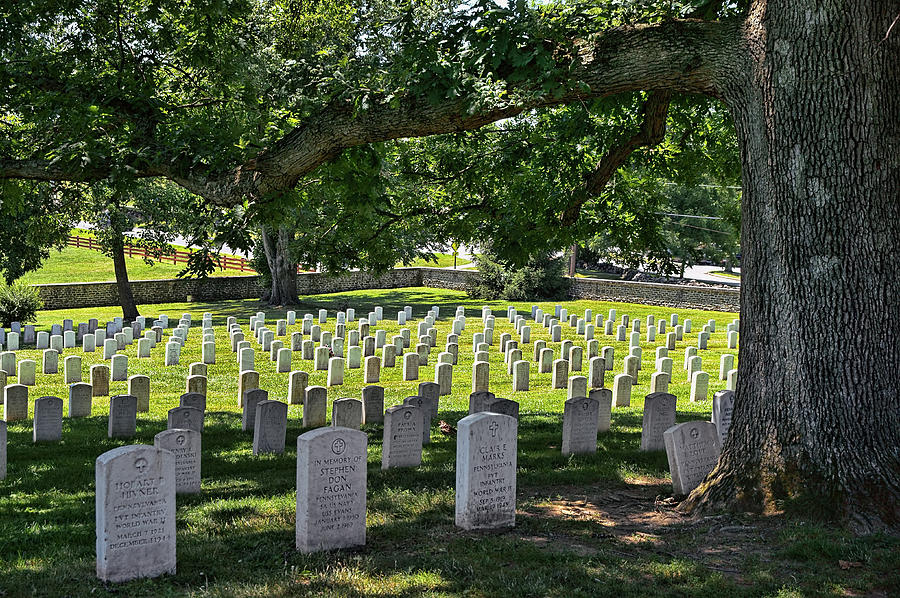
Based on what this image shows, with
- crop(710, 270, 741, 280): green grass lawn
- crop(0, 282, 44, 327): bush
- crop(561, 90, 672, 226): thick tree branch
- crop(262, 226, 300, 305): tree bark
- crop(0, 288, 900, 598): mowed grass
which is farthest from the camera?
crop(710, 270, 741, 280): green grass lawn

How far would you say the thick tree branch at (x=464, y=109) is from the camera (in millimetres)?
7414

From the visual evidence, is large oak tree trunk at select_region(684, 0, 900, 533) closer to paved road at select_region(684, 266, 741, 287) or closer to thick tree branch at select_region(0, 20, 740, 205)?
thick tree branch at select_region(0, 20, 740, 205)

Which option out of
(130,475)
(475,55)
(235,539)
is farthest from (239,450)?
(475,55)

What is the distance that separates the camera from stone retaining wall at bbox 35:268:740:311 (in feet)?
116

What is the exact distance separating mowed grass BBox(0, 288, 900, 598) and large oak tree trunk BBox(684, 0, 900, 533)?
538mm

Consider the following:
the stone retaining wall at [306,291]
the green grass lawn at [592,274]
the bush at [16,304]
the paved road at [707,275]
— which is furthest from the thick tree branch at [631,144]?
the green grass lawn at [592,274]

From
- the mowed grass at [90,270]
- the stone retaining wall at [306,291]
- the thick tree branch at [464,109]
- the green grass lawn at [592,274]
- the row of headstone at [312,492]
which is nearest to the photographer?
the row of headstone at [312,492]

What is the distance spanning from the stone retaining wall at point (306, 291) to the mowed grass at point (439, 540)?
72.5 ft

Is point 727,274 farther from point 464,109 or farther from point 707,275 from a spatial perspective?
point 464,109

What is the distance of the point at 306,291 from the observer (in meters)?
43.3

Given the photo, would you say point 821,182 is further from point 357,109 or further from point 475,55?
point 357,109

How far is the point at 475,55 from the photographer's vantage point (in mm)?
7969

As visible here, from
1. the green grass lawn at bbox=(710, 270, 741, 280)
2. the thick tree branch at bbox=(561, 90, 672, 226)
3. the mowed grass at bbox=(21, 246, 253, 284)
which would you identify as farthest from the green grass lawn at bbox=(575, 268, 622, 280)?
the thick tree branch at bbox=(561, 90, 672, 226)

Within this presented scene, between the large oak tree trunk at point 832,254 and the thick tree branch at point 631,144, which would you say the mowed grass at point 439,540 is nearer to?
the large oak tree trunk at point 832,254
